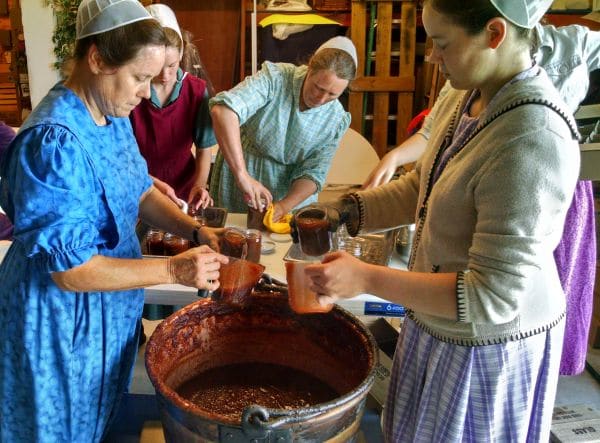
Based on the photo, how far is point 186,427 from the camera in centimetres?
115

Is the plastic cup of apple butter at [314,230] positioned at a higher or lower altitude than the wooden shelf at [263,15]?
lower

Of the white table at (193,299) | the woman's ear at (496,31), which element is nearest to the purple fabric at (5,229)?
the white table at (193,299)

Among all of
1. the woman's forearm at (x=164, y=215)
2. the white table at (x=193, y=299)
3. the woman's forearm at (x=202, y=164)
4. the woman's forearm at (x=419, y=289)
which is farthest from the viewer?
the woman's forearm at (x=202, y=164)

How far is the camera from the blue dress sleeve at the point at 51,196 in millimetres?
1140

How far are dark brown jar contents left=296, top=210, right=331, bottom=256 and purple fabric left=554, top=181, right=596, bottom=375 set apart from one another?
2.92ft

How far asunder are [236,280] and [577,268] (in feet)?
4.22

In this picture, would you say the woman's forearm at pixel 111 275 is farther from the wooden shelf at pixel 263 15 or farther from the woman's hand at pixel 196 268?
the wooden shelf at pixel 263 15

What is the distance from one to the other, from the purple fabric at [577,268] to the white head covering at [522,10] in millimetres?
1008

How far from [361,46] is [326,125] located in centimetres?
271

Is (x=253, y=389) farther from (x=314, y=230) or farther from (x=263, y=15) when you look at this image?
(x=263, y=15)

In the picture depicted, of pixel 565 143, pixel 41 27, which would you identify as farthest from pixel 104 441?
pixel 41 27

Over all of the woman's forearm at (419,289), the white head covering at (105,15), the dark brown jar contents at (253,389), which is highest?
the white head covering at (105,15)

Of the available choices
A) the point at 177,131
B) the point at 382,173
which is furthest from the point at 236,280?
the point at 177,131

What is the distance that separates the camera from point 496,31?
1.02m
